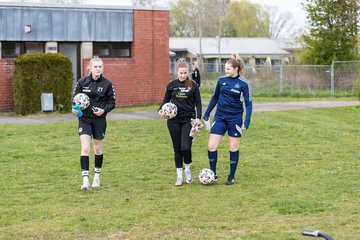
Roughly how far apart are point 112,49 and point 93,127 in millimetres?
18196

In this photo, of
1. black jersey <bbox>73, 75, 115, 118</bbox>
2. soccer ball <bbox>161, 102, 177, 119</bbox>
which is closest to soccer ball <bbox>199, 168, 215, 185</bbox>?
soccer ball <bbox>161, 102, 177, 119</bbox>

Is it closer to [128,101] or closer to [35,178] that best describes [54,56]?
[128,101]

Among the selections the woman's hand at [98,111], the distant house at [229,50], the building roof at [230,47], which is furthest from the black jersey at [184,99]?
the building roof at [230,47]

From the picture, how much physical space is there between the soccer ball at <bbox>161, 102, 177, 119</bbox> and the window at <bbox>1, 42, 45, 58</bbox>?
653 inches

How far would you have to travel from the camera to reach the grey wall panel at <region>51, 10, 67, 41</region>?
27.4 metres

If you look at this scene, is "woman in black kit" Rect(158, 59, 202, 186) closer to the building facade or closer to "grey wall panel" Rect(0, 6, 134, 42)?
the building facade

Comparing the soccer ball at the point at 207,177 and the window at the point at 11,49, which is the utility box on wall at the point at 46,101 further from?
the soccer ball at the point at 207,177

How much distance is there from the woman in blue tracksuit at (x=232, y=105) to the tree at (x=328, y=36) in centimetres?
3006

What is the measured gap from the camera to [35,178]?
12.2m

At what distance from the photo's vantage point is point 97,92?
10922 mm

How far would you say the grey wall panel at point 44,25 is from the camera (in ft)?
89.2

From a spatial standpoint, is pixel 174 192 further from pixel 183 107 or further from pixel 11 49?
pixel 11 49

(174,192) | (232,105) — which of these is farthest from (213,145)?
(174,192)

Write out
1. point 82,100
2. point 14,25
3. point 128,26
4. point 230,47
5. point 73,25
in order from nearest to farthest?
point 82,100
point 14,25
point 73,25
point 128,26
point 230,47
